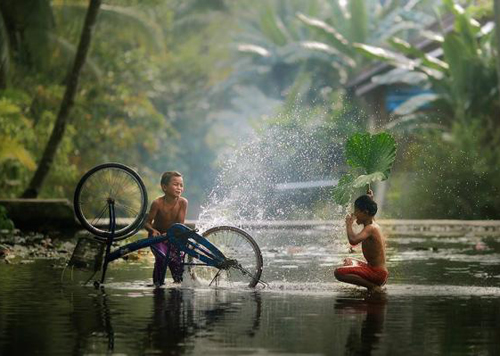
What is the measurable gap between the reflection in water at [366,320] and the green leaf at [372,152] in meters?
Answer: 1.56

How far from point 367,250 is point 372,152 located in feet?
3.94

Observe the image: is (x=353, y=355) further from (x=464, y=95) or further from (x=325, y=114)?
(x=325, y=114)

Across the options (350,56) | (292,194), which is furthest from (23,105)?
(350,56)

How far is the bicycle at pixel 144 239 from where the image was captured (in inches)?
585

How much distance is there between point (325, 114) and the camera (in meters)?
Result: 51.5

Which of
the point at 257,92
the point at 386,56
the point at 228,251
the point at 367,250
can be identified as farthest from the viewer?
the point at 257,92

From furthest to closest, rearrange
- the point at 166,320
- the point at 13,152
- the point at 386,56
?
the point at 386,56 → the point at 13,152 → the point at 166,320

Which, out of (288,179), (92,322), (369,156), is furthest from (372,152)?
(288,179)

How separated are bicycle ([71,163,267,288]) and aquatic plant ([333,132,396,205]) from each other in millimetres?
1227

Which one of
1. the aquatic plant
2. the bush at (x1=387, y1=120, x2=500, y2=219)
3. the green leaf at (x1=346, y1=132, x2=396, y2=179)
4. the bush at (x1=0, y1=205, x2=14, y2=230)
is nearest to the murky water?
the aquatic plant

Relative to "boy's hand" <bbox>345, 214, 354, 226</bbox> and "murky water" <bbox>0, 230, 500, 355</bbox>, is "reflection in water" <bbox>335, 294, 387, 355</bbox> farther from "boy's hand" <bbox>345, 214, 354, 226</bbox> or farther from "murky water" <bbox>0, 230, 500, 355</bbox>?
"boy's hand" <bbox>345, 214, 354, 226</bbox>

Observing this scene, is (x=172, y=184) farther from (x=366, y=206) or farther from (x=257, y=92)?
(x=257, y=92)

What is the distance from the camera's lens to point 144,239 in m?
15.0

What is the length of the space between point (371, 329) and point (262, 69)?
60545 millimetres
